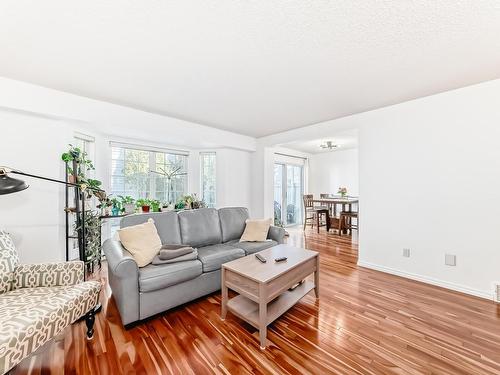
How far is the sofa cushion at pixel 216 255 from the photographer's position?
247 centimetres

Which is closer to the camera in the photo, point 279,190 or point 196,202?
point 196,202

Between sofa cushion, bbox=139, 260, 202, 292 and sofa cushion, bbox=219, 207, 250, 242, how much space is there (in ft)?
3.14

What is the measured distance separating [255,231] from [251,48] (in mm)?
2336

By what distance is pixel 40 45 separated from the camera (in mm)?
1834

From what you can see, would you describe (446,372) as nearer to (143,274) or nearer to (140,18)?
(143,274)

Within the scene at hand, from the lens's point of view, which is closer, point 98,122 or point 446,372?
point 446,372

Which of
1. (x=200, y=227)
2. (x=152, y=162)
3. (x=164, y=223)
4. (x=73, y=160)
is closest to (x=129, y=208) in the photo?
(x=152, y=162)

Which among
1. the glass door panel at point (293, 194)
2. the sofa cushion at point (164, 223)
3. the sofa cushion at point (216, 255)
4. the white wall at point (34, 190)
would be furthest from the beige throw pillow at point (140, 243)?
the glass door panel at point (293, 194)

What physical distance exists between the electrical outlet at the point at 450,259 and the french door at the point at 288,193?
374cm

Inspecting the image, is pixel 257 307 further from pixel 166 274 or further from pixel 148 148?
pixel 148 148

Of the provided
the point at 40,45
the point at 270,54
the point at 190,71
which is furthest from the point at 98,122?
the point at 270,54

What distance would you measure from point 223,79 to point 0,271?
2.58 meters

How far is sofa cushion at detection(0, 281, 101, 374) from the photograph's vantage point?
1.20 meters

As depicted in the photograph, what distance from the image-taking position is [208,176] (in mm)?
5059
